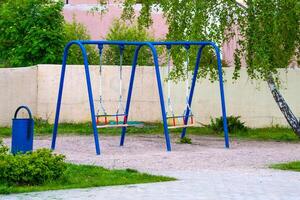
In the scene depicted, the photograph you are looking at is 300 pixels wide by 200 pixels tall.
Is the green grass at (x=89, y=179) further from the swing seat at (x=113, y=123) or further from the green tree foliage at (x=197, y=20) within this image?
the green tree foliage at (x=197, y=20)

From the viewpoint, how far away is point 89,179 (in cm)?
1159

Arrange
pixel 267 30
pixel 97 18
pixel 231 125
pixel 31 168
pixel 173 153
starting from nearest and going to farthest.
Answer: pixel 31 168 → pixel 173 153 → pixel 267 30 → pixel 231 125 → pixel 97 18

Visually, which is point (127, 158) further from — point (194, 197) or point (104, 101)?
point (104, 101)

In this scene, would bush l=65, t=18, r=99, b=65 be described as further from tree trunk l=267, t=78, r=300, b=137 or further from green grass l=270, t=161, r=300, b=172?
green grass l=270, t=161, r=300, b=172

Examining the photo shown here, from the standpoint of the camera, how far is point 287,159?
1538 cm

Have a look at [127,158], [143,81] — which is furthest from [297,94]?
[127,158]

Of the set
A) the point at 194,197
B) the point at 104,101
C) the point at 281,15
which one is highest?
the point at 281,15

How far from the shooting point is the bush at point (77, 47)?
28344mm

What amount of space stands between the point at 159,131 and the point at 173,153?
6849mm

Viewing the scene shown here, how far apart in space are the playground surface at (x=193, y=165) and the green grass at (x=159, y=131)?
1.21m

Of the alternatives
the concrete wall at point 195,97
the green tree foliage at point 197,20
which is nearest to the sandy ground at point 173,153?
the green tree foliage at point 197,20

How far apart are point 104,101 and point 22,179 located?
13.8 metres

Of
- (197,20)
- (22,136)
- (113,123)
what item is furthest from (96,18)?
(22,136)

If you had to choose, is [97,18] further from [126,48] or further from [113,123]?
[113,123]
